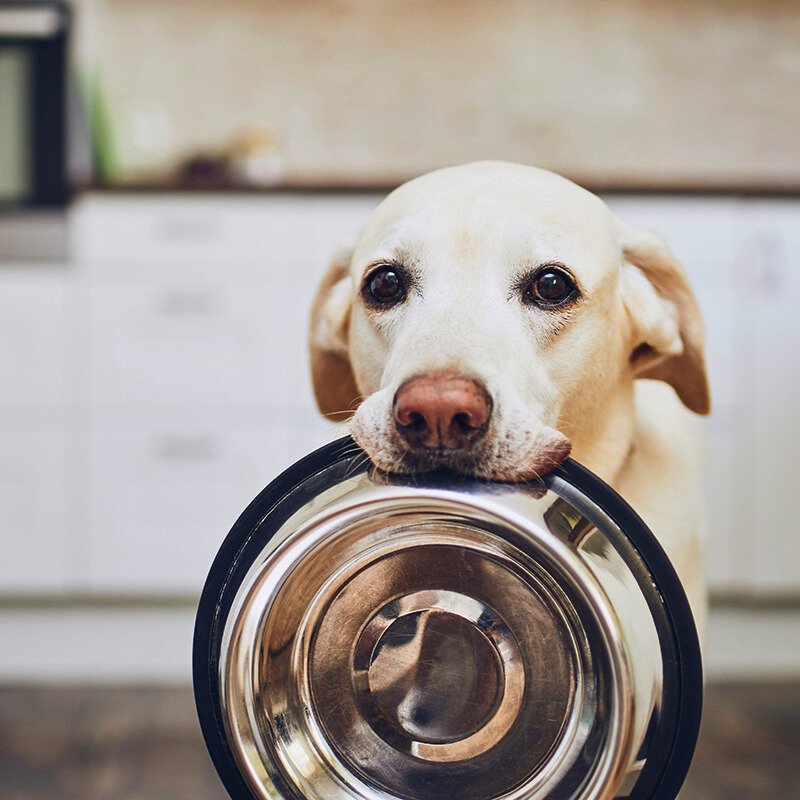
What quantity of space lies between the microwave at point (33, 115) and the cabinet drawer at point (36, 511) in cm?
60

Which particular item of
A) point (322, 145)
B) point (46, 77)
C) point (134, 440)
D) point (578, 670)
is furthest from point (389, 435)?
point (322, 145)

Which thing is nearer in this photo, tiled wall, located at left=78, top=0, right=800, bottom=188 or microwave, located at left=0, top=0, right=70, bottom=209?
microwave, located at left=0, top=0, right=70, bottom=209

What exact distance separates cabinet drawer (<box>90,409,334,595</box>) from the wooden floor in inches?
11.0

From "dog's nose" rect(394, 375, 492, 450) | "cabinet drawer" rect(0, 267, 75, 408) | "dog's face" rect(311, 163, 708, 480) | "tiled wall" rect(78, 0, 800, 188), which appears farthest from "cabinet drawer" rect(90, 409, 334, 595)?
"dog's nose" rect(394, 375, 492, 450)

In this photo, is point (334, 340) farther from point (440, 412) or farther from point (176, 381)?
point (176, 381)

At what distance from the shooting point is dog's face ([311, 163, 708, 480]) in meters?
0.56

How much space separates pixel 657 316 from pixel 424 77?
7.61ft

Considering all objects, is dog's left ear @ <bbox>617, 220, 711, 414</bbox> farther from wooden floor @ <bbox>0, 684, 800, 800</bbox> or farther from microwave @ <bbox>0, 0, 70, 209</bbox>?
microwave @ <bbox>0, 0, 70, 209</bbox>

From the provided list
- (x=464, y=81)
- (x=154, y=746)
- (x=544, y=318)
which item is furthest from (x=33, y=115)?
(x=544, y=318)

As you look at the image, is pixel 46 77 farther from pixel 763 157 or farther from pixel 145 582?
pixel 763 157

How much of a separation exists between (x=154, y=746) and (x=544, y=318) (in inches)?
50.4

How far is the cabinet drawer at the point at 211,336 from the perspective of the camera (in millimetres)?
2080

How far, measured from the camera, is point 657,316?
692mm

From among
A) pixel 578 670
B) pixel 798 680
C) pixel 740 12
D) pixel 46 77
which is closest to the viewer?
pixel 578 670
